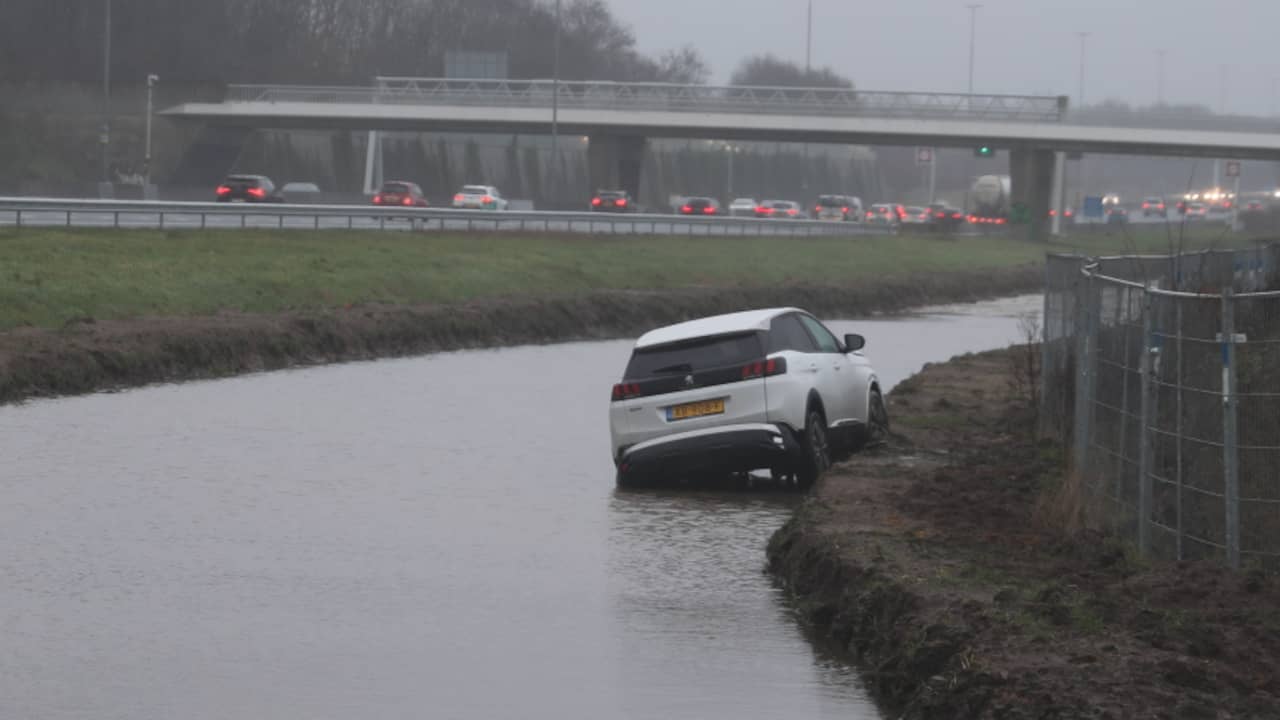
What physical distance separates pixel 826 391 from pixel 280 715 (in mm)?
9659

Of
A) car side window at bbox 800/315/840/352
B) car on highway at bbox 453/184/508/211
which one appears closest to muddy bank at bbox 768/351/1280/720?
car side window at bbox 800/315/840/352

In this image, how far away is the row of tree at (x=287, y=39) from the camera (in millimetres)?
107312

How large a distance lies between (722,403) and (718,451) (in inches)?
16.0

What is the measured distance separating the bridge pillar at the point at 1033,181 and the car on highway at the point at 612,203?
18.3m

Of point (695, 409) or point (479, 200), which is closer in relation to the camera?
point (695, 409)

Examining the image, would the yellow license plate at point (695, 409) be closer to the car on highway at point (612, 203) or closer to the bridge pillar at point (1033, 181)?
the car on highway at point (612, 203)

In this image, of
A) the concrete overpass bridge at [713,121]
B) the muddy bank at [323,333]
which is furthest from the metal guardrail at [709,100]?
the muddy bank at [323,333]

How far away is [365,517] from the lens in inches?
639

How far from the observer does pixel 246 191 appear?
73000mm

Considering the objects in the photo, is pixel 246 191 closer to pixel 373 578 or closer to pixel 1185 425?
pixel 373 578

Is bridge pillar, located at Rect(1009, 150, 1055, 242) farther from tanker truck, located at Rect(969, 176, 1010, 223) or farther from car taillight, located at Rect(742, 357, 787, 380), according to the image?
car taillight, located at Rect(742, 357, 787, 380)

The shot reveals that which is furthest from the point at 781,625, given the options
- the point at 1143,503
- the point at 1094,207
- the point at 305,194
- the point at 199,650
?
the point at 1094,207

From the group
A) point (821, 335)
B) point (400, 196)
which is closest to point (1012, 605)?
point (821, 335)

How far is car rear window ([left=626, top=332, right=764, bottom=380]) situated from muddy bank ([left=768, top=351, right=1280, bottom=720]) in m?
1.33
